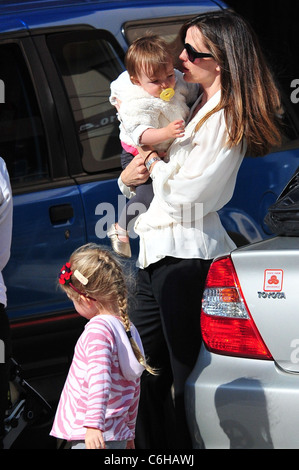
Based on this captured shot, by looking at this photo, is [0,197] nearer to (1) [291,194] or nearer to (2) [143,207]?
(2) [143,207]

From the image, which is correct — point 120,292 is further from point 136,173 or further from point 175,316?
point 136,173

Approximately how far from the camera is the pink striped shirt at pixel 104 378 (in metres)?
3.08

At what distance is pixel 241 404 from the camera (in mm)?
3168

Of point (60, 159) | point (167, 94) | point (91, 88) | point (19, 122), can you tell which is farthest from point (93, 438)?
point (91, 88)

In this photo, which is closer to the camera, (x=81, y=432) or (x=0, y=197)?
(x=81, y=432)

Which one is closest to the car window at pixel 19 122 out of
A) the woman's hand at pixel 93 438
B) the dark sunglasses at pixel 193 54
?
the dark sunglasses at pixel 193 54

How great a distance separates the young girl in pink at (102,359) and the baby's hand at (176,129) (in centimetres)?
54

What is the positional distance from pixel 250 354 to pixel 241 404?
18cm

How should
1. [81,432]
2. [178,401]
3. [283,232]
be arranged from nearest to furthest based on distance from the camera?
[81,432] → [283,232] → [178,401]

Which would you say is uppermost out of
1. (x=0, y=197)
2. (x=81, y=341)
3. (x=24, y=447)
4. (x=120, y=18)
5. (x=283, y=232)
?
(x=120, y=18)

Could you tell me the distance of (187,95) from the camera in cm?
377

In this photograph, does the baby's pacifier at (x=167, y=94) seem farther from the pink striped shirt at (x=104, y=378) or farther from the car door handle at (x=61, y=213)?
the car door handle at (x=61, y=213)

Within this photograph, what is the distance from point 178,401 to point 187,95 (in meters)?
1.23

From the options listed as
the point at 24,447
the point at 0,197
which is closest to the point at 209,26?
the point at 0,197
